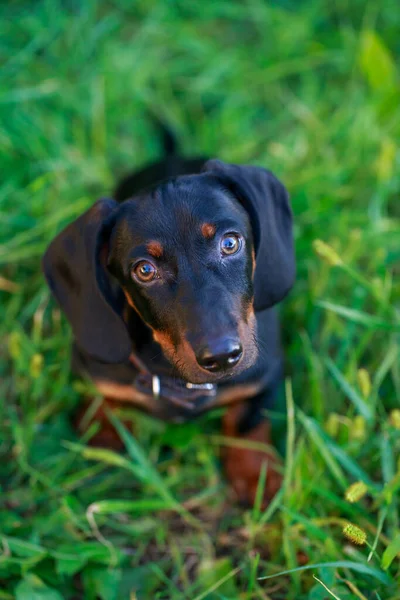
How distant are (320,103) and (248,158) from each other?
70 cm

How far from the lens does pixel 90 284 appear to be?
2.63 meters

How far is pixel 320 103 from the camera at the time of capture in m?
4.60

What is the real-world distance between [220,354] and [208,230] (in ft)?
1.61

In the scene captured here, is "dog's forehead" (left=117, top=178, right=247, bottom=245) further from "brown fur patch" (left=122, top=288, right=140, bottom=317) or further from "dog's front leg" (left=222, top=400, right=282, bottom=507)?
"dog's front leg" (left=222, top=400, right=282, bottom=507)

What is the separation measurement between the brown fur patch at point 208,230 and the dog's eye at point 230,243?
0.06 m

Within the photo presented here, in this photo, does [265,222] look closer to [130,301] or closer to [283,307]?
[130,301]

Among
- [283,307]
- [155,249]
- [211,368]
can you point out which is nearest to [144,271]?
[155,249]

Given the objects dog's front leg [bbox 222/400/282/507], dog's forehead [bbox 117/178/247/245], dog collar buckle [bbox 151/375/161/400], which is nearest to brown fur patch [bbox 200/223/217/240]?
dog's forehead [bbox 117/178/247/245]

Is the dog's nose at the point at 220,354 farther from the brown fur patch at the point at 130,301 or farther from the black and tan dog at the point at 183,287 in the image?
the brown fur patch at the point at 130,301

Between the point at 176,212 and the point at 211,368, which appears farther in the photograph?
the point at 176,212

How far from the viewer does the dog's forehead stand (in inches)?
96.3

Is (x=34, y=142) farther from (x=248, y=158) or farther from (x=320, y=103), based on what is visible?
(x=320, y=103)

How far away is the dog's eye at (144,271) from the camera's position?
247 cm

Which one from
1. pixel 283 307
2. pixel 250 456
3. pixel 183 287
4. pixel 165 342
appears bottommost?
pixel 250 456
